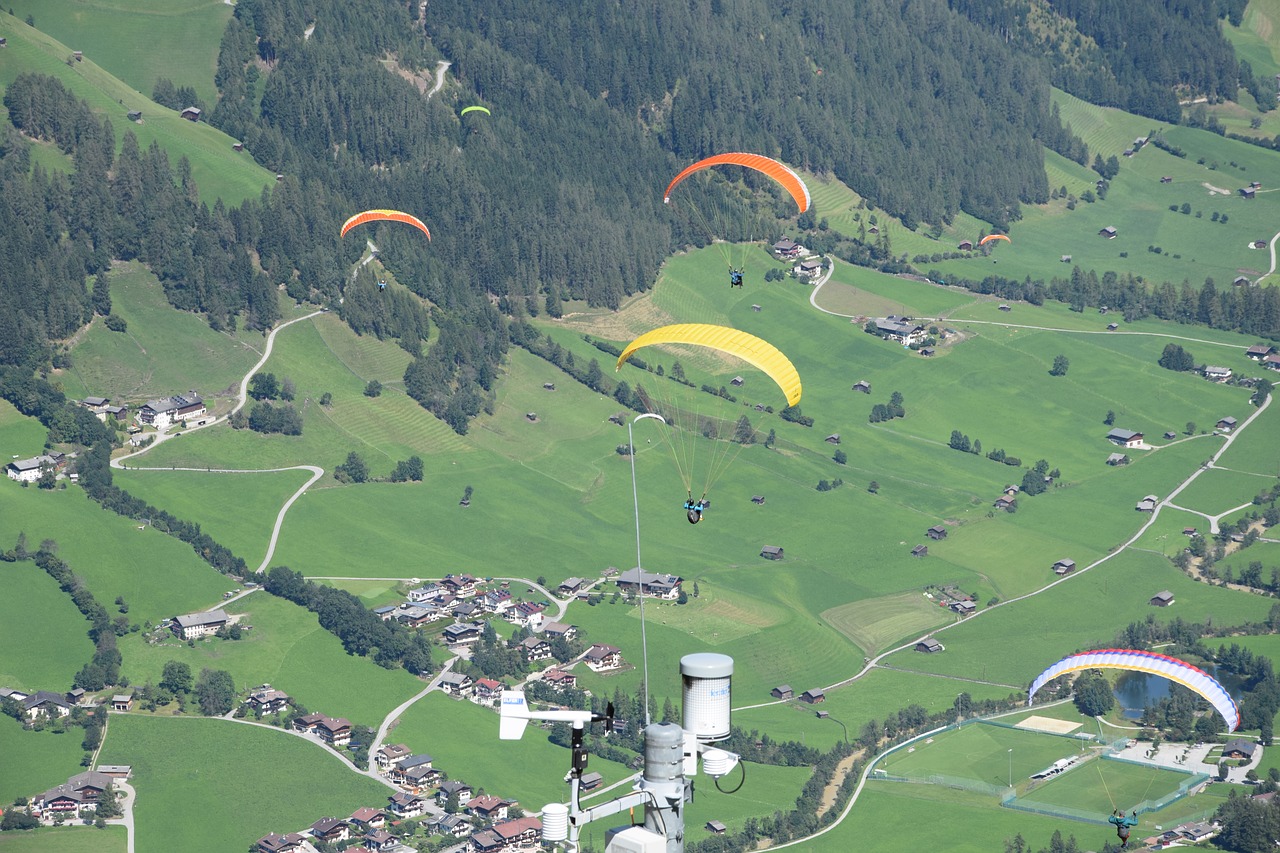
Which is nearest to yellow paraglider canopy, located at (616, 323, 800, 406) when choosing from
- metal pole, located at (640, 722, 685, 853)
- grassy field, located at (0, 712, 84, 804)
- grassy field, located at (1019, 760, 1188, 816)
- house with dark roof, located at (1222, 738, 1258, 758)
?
metal pole, located at (640, 722, 685, 853)

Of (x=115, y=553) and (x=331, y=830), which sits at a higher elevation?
(x=115, y=553)

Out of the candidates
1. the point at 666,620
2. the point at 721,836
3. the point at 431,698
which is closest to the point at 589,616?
the point at 666,620

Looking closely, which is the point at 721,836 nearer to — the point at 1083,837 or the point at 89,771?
the point at 1083,837

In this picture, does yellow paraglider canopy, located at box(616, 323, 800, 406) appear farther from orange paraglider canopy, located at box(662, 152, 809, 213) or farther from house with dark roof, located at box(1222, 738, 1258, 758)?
house with dark roof, located at box(1222, 738, 1258, 758)

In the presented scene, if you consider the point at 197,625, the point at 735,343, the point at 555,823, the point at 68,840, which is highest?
the point at 555,823

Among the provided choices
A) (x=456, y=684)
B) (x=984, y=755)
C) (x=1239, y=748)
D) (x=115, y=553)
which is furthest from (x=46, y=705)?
(x=1239, y=748)

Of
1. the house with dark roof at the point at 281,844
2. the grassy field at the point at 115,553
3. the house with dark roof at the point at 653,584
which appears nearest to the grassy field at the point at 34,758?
the house with dark roof at the point at 281,844

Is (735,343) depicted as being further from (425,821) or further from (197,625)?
(197,625)
